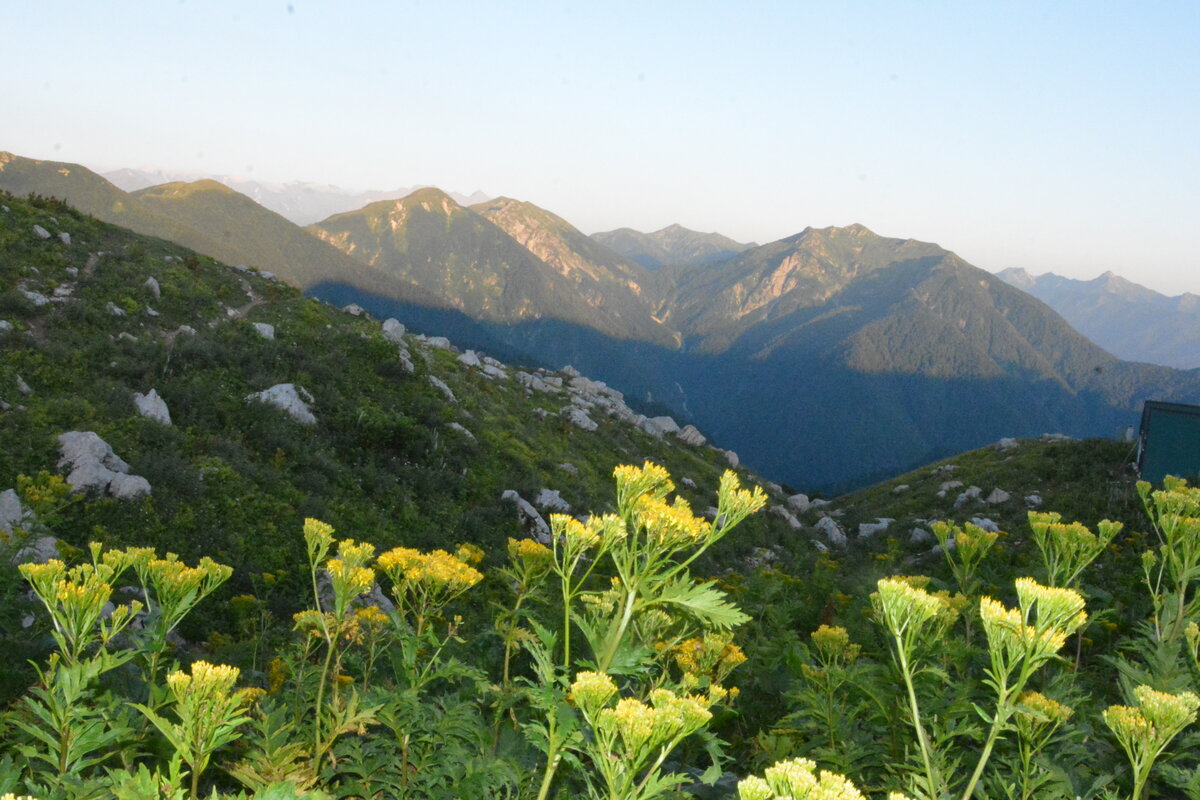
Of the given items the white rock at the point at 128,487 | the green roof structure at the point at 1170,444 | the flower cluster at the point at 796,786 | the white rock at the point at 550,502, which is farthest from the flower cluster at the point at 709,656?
the green roof structure at the point at 1170,444

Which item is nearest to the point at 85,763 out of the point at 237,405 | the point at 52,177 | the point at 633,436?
the point at 237,405

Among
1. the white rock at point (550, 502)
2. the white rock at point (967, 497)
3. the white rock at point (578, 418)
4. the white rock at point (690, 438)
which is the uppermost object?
the white rock at point (578, 418)

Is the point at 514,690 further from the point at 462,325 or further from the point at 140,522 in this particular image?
the point at 462,325

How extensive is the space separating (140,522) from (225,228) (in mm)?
182014

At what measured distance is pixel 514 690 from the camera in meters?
3.40

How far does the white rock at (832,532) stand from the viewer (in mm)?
25500

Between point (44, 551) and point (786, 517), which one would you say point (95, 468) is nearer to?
point (44, 551)

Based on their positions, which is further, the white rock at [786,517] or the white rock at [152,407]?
the white rock at [786,517]

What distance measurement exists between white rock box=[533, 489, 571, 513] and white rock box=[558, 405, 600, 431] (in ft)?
34.0

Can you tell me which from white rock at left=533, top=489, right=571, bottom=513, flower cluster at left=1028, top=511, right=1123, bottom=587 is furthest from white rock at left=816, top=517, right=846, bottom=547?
flower cluster at left=1028, top=511, right=1123, bottom=587

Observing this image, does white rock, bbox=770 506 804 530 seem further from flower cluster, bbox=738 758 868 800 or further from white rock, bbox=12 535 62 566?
flower cluster, bbox=738 758 868 800

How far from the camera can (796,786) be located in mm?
1764

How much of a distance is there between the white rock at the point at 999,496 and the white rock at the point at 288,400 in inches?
978

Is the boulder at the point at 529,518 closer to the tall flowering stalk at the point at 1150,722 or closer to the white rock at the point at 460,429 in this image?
the white rock at the point at 460,429
